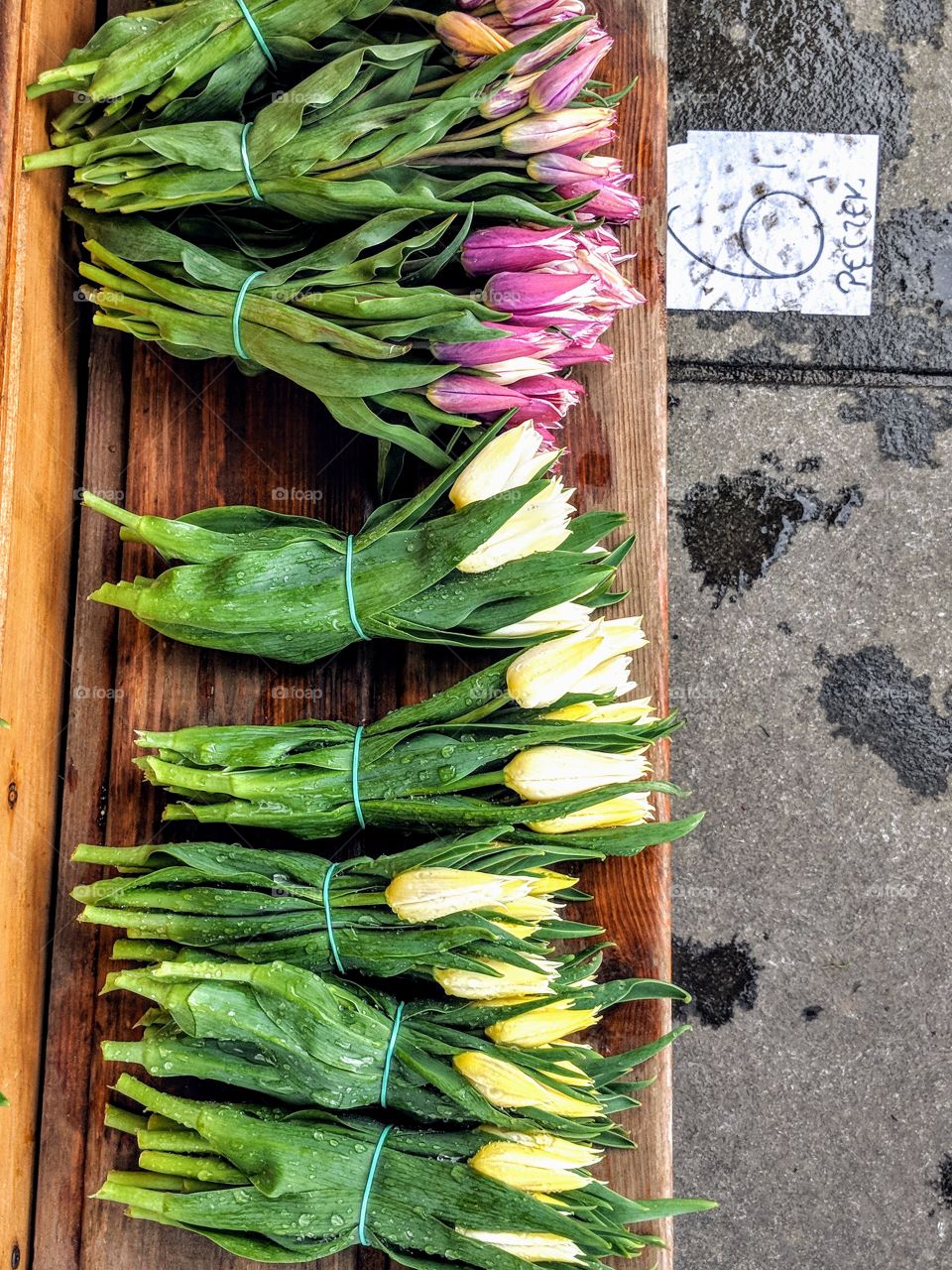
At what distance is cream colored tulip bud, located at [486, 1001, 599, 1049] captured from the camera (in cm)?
112

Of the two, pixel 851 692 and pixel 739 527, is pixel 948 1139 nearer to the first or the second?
pixel 851 692

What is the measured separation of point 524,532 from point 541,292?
278mm

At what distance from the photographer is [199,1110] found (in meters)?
1.15

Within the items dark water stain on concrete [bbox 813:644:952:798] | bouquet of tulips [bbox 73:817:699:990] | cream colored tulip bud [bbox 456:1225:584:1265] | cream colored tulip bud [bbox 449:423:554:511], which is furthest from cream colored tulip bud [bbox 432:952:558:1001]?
dark water stain on concrete [bbox 813:644:952:798]

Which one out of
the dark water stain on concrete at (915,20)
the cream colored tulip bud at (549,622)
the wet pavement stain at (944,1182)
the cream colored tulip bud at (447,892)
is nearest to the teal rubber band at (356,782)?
the cream colored tulip bud at (447,892)

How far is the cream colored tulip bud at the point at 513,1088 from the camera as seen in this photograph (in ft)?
3.53

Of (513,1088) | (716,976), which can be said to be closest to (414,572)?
(513,1088)

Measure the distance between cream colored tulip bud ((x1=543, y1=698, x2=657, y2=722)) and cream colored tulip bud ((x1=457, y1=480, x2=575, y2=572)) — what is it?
19 centimetres

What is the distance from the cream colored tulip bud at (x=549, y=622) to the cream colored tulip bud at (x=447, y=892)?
0.29 metres

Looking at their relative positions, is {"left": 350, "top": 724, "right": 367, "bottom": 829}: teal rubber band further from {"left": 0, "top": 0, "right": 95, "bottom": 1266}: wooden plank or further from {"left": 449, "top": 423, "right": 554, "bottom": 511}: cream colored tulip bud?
{"left": 0, "top": 0, "right": 95, "bottom": 1266}: wooden plank

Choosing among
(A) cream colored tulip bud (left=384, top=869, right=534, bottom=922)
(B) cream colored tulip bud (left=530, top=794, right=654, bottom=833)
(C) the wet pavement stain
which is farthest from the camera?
Answer: (C) the wet pavement stain

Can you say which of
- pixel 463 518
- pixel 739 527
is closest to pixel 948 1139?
pixel 739 527

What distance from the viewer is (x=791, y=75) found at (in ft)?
5.77

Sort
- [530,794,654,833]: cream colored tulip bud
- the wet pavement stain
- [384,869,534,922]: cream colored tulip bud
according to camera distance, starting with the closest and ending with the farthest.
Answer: [384,869,534,922]: cream colored tulip bud → [530,794,654,833]: cream colored tulip bud → the wet pavement stain
